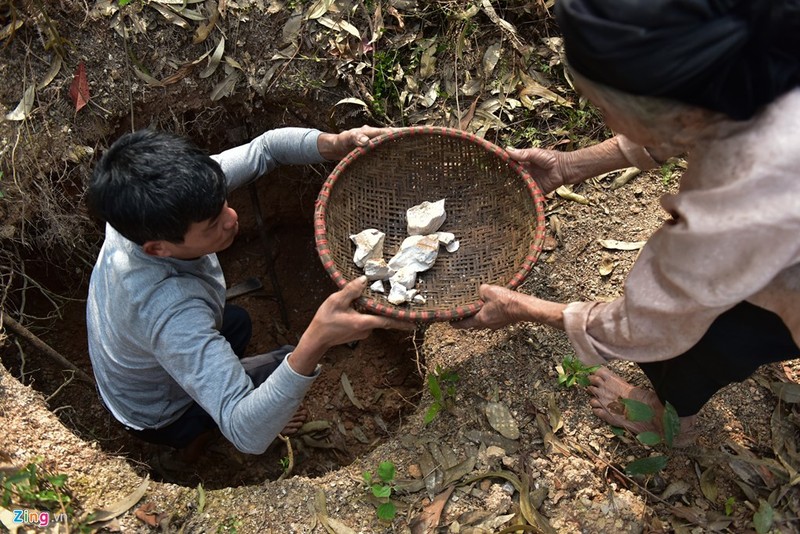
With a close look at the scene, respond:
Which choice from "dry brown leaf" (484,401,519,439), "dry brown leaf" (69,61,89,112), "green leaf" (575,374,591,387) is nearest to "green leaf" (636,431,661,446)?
"green leaf" (575,374,591,387)

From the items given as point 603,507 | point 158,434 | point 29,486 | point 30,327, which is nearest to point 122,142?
point 29,486

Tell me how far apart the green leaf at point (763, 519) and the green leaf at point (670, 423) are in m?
0.33

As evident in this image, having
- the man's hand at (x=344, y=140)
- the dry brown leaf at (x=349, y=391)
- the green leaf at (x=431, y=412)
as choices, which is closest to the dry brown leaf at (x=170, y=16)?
the man's hand at (x=344, y=140)

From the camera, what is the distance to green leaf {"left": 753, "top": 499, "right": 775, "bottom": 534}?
176 centimetres

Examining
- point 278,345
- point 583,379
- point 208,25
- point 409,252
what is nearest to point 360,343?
point 278,345

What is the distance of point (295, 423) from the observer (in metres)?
2.62

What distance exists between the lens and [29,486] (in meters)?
1.75

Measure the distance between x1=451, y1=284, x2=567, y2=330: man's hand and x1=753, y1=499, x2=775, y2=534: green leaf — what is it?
88cm

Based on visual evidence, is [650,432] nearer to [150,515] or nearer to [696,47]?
[696,47]

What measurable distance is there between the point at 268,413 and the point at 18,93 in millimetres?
1972

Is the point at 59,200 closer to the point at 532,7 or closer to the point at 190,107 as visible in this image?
the point at 190,107

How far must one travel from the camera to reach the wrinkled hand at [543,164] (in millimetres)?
2080

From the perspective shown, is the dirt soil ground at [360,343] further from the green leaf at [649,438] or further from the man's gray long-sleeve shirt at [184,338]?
the man's gray long-sleeve shirt at [184,338]
